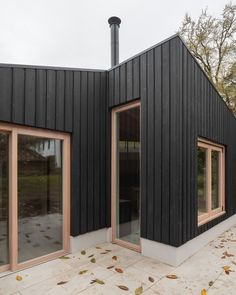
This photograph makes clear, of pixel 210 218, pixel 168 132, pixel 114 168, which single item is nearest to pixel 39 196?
pixel 114 168

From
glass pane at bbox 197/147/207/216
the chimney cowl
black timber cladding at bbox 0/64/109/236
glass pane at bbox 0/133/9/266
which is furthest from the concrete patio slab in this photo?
the chimney cowl

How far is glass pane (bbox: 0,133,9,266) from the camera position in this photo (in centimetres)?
280

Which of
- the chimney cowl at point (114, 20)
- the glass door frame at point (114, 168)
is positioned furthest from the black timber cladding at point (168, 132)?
the chimney cowl at point (114, 20)

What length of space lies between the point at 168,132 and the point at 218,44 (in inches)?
390

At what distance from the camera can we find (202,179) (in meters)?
4.02

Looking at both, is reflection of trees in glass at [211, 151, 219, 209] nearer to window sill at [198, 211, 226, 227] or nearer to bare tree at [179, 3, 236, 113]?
window sill at [198, 211, 226, 227]

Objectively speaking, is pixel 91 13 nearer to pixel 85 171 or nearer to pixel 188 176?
pixel 85 171

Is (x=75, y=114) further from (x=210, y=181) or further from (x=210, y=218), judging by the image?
(x=210, y=218)

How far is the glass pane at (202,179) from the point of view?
3.81m

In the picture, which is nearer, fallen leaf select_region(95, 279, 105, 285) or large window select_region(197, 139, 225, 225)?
fallen leaf select_region(95, 279, 105, 285)

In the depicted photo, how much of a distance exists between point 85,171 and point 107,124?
0.92 m

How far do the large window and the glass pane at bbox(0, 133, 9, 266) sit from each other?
2.86 metres

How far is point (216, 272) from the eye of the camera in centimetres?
282

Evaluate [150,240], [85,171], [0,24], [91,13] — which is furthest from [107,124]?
[0,24]
